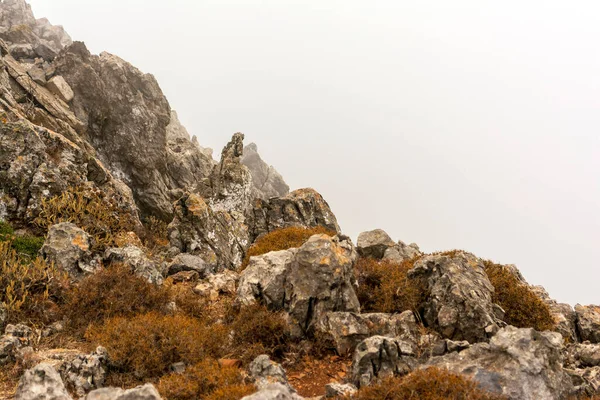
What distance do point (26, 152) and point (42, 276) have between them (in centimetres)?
913

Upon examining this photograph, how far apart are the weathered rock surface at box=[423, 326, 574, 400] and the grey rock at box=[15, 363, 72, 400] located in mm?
7300

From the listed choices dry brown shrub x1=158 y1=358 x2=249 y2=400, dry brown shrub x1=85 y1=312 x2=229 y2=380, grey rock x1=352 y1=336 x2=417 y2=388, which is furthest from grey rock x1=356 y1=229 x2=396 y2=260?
dry brown shrub x1=158 y1=358 x2=249 y2=400

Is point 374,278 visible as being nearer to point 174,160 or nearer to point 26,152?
point 26,152

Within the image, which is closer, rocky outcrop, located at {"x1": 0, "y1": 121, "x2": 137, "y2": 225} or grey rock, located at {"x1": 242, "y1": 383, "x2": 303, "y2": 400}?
grey rock, located at {"x1": 242, "y1": 383, "x2": 303, "y2": 400}

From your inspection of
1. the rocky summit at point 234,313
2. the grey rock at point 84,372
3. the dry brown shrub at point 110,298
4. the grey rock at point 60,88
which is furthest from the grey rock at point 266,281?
the grey rock at point 60,88

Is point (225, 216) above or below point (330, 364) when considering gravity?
above

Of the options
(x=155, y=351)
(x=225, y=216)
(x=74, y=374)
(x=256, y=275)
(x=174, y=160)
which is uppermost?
(x=174, y=160)

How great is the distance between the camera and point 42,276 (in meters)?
11.8

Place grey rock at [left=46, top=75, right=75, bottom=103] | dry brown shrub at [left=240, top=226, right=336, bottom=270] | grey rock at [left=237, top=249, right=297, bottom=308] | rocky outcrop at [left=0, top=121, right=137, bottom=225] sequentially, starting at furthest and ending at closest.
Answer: grey rock at [left=46, top=75, right=75, bottom=103] < dry brown shrub at [left=240, top=226, right=336, bottom=270] < rocky outcrop at [left=0, top=121, right=137, bottom=225] < grey rock at [left=237, top=249, right=297, bottom=308]

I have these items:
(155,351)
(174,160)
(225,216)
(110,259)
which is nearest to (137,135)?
(174,160)

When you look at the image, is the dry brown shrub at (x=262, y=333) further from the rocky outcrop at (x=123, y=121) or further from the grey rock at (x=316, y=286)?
the rocky outcrop at (x=123, y=121)

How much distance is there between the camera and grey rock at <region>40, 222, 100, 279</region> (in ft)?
42.9

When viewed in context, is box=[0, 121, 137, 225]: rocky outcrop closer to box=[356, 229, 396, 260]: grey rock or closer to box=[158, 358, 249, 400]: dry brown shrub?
box=[158, 358, 249, 400]: dry brown shrub

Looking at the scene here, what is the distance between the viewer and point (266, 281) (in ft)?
A: 42.4
